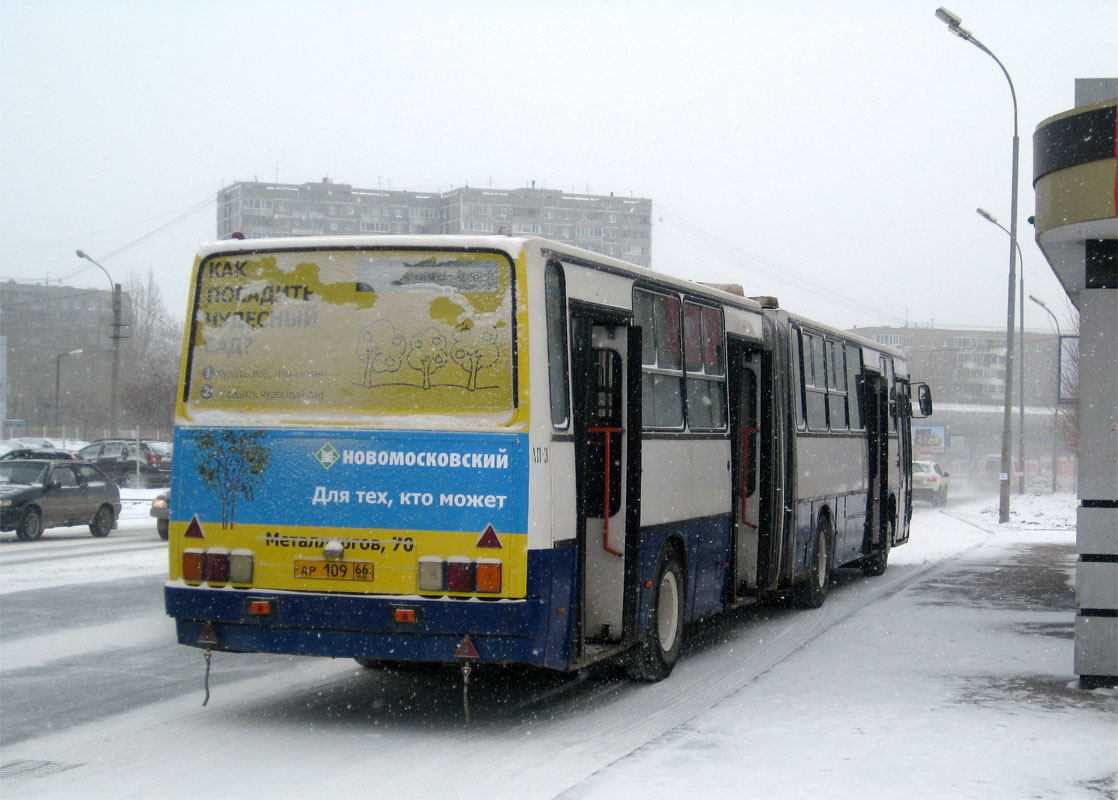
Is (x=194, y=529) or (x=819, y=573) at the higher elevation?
(x=194, y=529)

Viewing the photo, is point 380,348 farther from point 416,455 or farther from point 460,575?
point 460,575

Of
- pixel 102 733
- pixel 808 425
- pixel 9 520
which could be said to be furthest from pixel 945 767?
pixel 9 520

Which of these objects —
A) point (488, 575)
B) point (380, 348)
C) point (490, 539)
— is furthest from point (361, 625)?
point (380, 348)

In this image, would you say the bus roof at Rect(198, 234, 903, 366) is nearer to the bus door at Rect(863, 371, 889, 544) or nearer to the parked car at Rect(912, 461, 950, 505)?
the bus door at Rect(863, 371, 889, 544)

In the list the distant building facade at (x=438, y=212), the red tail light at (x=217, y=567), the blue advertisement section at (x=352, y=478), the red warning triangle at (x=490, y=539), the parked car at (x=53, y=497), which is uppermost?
the distant building facade at (x=438, y=212)

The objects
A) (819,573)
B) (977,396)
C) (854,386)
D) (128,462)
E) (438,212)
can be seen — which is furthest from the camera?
(438,212)

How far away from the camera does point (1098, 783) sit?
6.62 m

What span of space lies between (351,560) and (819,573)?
8.18m

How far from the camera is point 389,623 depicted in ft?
25.3

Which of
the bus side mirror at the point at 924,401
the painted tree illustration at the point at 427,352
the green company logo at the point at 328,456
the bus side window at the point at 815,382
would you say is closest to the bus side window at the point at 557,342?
the painted tree illustration at the point at 427,352

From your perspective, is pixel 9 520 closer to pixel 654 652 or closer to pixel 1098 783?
pixel 654 652

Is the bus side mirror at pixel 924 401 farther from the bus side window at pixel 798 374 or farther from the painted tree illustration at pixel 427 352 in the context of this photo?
the painted tree illustration at pixel 427 352

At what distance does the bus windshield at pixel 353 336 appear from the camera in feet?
25.7

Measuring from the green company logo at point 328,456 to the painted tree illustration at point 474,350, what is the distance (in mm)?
928
